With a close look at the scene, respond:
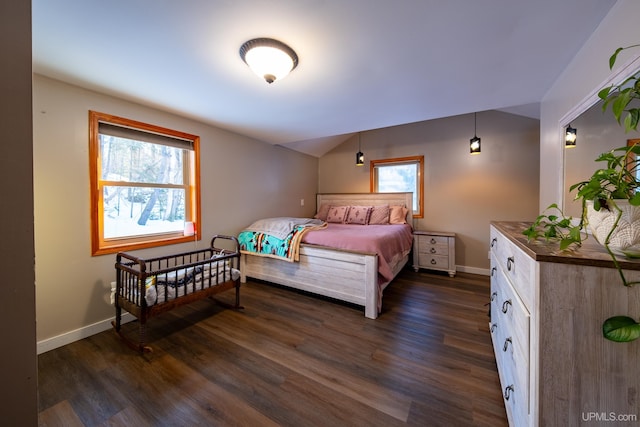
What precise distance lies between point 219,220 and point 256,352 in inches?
73.0

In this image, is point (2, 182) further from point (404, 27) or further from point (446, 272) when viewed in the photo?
point (446, 272)

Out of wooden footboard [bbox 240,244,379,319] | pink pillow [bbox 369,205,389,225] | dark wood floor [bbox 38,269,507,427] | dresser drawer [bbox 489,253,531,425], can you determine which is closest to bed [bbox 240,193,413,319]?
wooden footboard [bbox 240,244,379,319]

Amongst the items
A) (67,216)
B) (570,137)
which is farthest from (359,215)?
(67,216)

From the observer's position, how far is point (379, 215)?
401cm

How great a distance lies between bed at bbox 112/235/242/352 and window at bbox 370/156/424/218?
3.12 metres

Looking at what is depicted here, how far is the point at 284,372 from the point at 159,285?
124cm

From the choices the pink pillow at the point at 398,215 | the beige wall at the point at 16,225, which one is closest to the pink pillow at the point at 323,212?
the pink pillow at the point at 398,215

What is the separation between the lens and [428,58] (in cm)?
160

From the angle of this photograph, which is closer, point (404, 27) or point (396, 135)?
point (404, 27)

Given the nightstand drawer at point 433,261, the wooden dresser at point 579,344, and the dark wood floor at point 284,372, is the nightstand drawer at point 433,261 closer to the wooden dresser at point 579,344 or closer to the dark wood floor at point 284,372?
the dark wood floor at point 284,372

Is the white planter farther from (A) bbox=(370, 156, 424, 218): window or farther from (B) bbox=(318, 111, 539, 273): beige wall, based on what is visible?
(A) bbox=(370, 156, 424, 218): window

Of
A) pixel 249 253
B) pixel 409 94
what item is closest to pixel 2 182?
pixel 409 94

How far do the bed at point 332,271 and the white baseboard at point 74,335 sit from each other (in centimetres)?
146

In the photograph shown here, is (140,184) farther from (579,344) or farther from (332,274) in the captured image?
(579,344)
